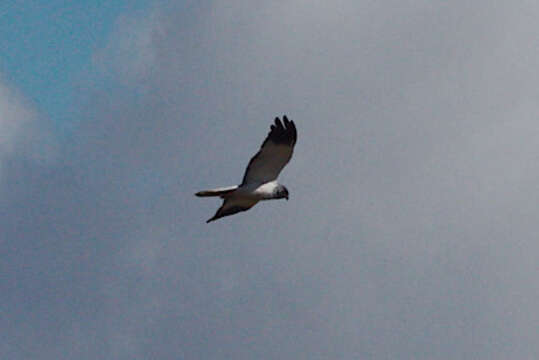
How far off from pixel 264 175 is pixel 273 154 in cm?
117

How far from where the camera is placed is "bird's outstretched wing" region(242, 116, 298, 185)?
191 feet

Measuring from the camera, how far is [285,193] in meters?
60.1

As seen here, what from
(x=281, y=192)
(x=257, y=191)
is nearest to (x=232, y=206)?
(x=257, y=191)

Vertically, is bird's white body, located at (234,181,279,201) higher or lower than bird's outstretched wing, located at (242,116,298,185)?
lower

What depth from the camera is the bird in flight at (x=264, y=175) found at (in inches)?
2293

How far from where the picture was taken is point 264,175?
197 feet

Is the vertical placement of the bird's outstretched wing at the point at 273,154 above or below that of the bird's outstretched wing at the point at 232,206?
above

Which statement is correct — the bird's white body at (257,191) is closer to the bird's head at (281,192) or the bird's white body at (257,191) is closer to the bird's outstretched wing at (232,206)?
the bird's head at (281,192)

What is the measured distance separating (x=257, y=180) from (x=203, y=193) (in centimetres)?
346

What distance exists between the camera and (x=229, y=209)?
2350 inches

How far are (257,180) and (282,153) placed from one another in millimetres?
1543

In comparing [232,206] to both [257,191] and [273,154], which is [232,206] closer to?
[257,191]

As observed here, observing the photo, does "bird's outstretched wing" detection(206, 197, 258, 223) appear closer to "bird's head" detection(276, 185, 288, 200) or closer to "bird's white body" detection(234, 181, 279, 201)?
"bird's white body" detection(234, 181, 279, 201)

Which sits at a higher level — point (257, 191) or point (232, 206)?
point (257, 191)
